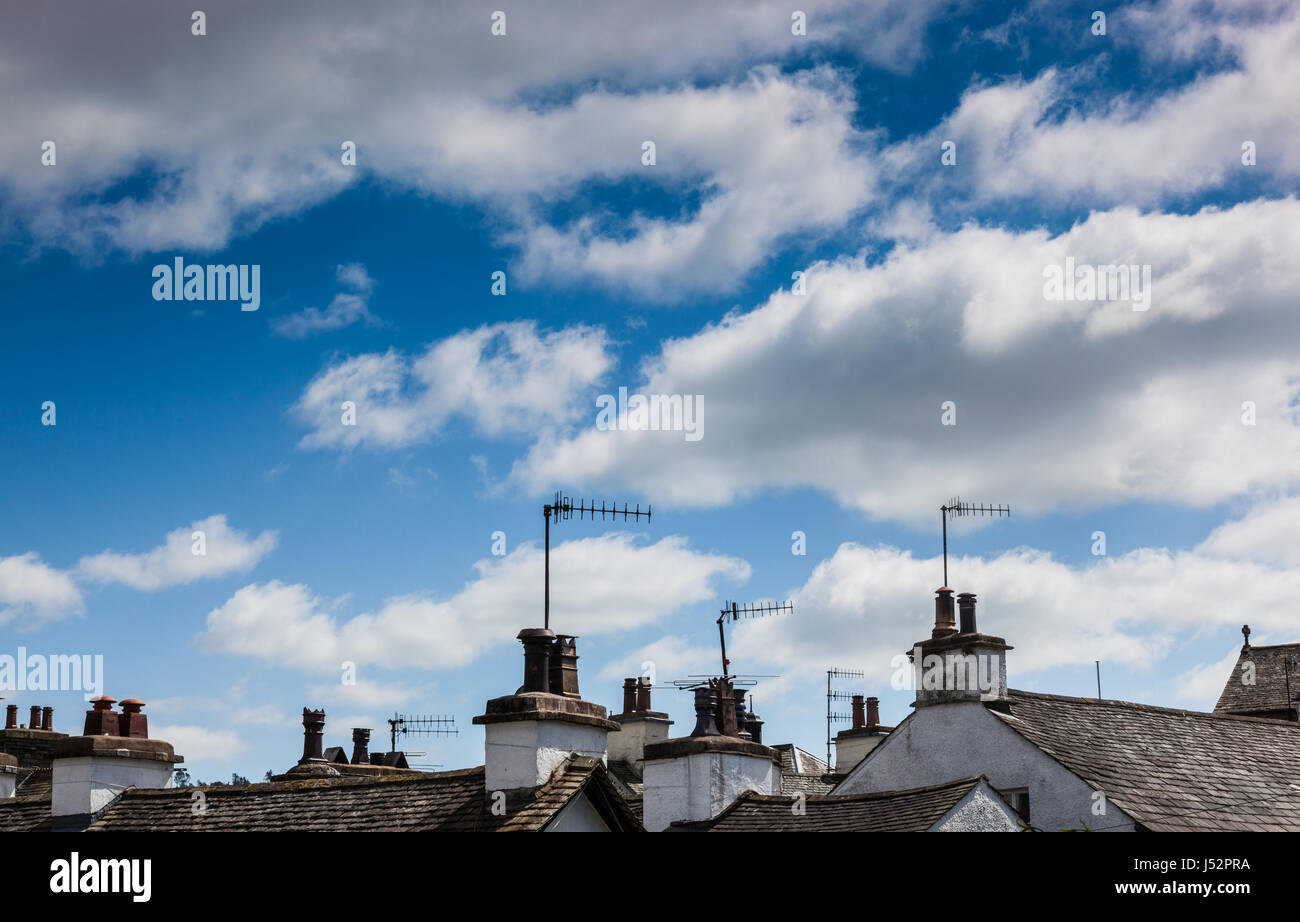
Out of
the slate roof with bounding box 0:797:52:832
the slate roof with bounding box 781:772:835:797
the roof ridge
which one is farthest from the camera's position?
the slate roof with bounding box 781:772:835:797

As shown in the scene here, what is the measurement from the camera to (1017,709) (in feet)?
82.8

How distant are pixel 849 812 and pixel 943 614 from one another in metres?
5.89

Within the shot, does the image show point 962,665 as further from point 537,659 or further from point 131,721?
point 131,721

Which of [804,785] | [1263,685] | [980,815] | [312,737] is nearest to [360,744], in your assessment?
[312,737]

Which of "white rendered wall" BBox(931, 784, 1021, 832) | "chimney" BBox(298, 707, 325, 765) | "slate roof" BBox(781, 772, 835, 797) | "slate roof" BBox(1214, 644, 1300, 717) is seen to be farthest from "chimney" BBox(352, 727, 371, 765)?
"slate roof" BBox(1214, 644, 1300, 717)

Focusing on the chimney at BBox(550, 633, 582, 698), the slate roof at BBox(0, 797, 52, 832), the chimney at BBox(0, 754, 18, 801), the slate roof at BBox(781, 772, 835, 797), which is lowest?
the slate roof at BBox(781, 772, 835, 797)

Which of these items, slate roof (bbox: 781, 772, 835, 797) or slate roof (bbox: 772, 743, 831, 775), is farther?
slate roof (bbox: 772, 743, 831, 775)

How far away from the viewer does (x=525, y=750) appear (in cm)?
1769

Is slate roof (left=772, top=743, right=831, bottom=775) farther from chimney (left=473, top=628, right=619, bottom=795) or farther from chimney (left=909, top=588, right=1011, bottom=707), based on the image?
chimney (left=473, top=628, right=619, bottom=795)

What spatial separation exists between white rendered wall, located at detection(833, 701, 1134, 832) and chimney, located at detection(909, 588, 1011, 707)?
8.8 inches

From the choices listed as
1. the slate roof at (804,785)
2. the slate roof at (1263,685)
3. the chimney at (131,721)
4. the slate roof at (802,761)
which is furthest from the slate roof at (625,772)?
the slate roof at (1263,685)

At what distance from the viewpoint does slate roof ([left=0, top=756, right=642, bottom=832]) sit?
1737 centimetres

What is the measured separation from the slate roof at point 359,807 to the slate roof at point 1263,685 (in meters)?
33.4
